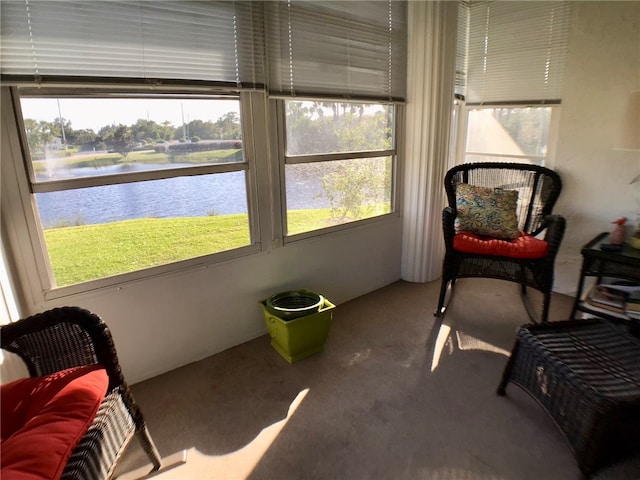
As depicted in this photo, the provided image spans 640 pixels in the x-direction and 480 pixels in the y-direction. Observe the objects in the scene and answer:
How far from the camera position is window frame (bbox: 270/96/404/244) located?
228cm

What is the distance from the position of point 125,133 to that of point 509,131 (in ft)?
9.42

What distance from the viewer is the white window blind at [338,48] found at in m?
2.17

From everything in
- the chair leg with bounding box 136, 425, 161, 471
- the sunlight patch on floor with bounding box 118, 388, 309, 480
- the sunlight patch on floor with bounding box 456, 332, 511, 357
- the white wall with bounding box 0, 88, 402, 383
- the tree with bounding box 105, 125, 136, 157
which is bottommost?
the sunlight patch on floor with bounding box 118, 388, 309, 480

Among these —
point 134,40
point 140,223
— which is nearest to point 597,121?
point 134,40

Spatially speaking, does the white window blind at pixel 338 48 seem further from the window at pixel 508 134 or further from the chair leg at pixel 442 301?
the chair leg at pixel 442 301

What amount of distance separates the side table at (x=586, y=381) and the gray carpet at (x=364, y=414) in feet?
0.48

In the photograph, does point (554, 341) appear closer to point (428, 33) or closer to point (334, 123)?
point (334, 123)

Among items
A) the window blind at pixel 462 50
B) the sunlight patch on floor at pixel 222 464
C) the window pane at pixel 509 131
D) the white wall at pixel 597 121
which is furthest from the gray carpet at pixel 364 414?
the window blind at pixel 462 50

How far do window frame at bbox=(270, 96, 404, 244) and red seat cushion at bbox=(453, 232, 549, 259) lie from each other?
0.71 meters

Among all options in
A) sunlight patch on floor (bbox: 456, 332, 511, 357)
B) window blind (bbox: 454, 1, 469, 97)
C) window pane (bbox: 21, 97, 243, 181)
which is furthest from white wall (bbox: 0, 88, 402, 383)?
window blind (bbox: 454, 1, 469, 97)

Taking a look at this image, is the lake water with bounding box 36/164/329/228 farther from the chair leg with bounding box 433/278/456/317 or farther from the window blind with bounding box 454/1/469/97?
the window blind with bounding box 454/1/469/97

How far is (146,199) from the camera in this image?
6.34 feet

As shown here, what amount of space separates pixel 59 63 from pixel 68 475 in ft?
4.89

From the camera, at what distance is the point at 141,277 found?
196 centimetres
